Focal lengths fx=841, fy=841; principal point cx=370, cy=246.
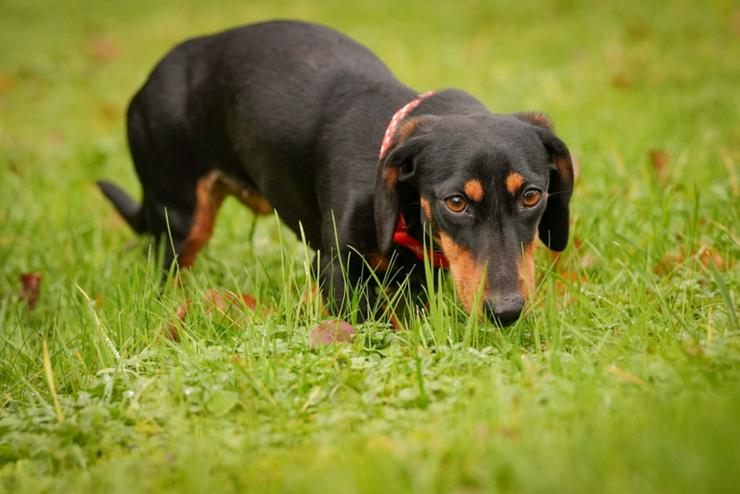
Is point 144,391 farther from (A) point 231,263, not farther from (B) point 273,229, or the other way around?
(B) point 273,229

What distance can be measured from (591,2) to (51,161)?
6741 millimetres

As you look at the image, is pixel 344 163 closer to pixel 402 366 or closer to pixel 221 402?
pixel 402 366

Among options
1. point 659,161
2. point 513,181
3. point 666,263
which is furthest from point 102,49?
point 513,181

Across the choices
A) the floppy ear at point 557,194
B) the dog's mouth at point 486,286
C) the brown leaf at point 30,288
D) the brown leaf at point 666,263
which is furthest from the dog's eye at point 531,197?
the brown leaf at point 30,288

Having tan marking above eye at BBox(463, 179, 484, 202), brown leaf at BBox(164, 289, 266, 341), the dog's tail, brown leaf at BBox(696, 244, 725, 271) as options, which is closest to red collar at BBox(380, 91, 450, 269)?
tan marking above eye at BBox(463, 179, 484, 202)

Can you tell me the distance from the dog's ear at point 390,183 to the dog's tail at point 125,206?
2.16 meters

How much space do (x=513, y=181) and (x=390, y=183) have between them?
1.55 ft

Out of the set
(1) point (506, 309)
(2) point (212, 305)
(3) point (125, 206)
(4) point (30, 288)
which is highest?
(1) point (506, 309)

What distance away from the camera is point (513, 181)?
297cm

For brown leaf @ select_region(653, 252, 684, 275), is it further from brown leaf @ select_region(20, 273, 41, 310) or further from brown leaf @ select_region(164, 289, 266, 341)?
brown leaf @ select_region(20, 273, 41, 310)

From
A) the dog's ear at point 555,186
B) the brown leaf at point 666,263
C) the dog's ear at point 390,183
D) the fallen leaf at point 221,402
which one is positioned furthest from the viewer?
the brown leaf at point 666,263

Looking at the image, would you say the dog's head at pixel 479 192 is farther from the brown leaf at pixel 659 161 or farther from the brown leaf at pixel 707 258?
the brown leaf at pixel 659 161

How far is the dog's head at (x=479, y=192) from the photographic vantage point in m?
2.86

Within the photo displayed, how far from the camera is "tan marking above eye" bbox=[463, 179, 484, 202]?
2959mm
